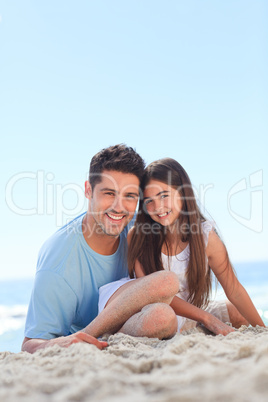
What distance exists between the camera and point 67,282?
97.8 inches

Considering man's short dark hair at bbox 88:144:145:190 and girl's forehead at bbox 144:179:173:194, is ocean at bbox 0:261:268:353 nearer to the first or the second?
girl's forehead at bbox 144:179:173:194

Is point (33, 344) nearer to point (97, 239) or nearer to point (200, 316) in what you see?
point (97, 239)

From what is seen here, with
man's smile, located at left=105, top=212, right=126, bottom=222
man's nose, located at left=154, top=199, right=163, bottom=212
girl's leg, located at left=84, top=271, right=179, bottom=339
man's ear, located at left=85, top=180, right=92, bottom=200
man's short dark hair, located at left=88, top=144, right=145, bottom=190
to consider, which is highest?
man's short dark hair, located at left=88, top=144, right=145, bottom=190

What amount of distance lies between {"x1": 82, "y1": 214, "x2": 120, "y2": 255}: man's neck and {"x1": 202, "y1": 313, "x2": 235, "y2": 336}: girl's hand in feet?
2.68

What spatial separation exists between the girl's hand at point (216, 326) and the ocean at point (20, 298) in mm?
2430

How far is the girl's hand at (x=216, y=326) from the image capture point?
7.22 feet

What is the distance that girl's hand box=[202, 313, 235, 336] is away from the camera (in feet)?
7.22

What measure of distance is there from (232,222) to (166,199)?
15.3 meters

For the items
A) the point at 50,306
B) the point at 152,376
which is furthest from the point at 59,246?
the point at 152,376

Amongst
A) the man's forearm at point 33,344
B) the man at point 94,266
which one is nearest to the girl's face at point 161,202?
the man at point 94,266

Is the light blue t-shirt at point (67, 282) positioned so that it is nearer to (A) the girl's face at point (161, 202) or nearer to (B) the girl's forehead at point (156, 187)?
(A) the girl's face at point (161, 202)

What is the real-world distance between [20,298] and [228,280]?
11.5m

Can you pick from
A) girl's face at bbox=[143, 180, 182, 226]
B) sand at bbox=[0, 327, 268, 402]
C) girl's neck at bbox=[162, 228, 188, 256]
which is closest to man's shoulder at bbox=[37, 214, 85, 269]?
girl's face at bbox=[143, 180, 182, 226]

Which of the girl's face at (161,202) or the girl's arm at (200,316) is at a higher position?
the girl's face at (161,202)
